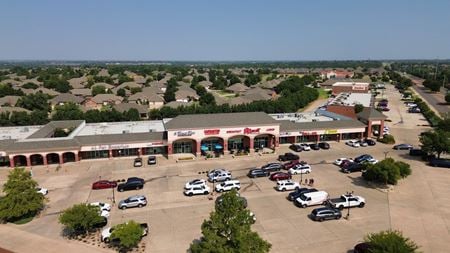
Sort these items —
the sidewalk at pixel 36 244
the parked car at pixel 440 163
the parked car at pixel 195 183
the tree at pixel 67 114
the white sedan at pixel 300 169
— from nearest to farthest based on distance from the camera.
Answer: the sidewalk at pixel 36 244 < the parked car at pixel 195 183 < the white sedan at pixel 300 169 < the parked car at pixel 440 163 < the tree at pixel 67 114

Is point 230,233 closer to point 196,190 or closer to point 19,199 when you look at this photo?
point 196,190

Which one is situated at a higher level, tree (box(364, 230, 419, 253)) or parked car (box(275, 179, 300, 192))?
tree (box(364, 230, 419, 253))

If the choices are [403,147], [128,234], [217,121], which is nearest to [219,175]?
[217,121]

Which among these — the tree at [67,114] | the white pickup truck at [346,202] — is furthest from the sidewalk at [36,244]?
the tree at [67,114]

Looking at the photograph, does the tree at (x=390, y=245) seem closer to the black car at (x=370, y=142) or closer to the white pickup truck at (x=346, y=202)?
the white pickup truck at (x=346, y=202)

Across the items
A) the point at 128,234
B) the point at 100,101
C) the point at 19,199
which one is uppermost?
the point at 100,101

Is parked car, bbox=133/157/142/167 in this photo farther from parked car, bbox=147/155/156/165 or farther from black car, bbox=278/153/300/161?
black car, bbox=278/153/300/161

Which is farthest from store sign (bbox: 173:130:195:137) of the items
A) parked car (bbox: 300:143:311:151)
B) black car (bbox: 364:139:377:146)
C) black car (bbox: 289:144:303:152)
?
black car (bbox: 364:139:377:146)
